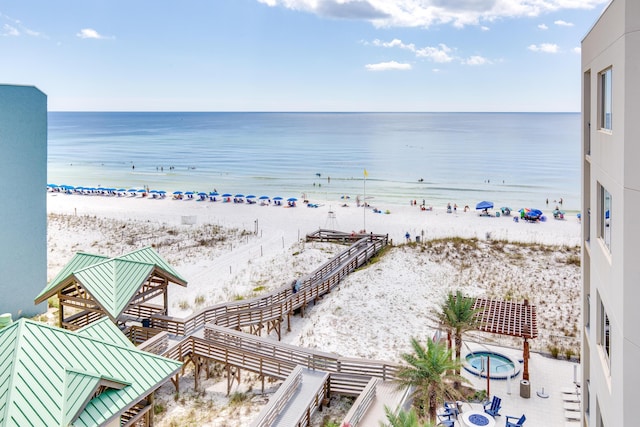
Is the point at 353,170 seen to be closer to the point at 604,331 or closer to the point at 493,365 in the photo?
the point at 493,365

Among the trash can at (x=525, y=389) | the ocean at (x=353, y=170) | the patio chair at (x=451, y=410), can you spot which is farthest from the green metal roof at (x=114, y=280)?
the ocean at (x=353, y=170)

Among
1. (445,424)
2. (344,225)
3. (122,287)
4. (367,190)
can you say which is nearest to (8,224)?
(122,287)

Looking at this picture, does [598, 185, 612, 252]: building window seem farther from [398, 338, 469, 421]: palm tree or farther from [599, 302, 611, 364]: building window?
[398, 338, 469, 421]: palm tree

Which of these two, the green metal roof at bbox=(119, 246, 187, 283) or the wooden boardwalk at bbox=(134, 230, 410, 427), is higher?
the green metal roof at bbox=(119, 246, 187, 283)

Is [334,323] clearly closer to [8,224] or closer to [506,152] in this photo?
[8,224]

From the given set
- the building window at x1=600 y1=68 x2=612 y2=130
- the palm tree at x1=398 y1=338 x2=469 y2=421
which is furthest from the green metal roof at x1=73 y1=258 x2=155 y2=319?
the building window at x1=600 y1=68 x2=612 y2=130

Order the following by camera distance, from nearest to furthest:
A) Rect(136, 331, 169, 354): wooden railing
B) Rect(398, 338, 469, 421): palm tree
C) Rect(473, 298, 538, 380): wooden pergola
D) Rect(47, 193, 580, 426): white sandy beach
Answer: Rect(398, 338, 469, 421): palm tree → Rect(136, 331, 169, 354): wooden railing → Rect(473, 298, 538, 380): wooden pergola → Rect(47, 193, 580, 426): white sandy beach

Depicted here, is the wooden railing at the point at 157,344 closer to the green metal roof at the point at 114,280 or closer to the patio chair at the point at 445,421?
the green metal roof at the point at 114,280
